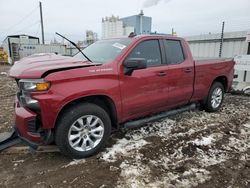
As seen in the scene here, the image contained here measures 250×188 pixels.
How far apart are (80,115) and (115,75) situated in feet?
2.62

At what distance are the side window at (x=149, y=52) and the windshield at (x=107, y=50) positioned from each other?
0.68 ft

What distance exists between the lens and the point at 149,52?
3.86m

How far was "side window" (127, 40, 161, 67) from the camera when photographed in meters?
3.66

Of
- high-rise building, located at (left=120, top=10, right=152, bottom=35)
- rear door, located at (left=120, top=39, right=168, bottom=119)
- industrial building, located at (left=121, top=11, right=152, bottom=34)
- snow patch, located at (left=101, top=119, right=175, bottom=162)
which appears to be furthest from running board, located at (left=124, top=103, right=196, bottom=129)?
industrial building, located at (left=121, top=11, right=152, bottom=34)

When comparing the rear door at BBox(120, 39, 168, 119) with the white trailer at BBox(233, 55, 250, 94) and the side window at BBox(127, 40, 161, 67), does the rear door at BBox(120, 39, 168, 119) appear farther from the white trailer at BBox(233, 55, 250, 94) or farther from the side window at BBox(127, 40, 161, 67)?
the white trailer at BBox(233, 55, 250, 94)

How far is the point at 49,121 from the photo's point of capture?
2.76 metres

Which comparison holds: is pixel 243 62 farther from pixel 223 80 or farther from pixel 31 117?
pixel 31 117

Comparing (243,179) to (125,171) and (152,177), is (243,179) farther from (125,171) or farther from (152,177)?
(125,171)

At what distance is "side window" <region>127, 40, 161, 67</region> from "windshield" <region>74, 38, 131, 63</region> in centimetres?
21

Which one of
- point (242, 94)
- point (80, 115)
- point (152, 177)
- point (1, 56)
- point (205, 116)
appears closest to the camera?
point (152, 177)

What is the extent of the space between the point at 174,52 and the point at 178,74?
48 cm

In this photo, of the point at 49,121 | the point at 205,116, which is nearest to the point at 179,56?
the point at 205,116

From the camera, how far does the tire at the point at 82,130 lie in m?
2.89

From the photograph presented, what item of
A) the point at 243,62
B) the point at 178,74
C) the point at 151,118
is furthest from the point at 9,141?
the point at 243,62
